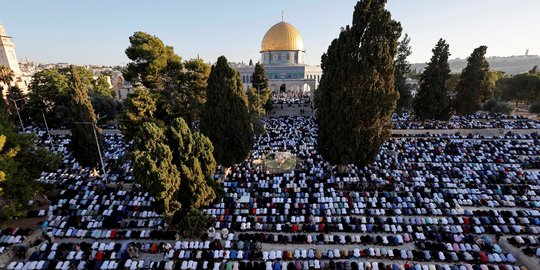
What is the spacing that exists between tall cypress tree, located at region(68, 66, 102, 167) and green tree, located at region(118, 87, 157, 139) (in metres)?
2.10

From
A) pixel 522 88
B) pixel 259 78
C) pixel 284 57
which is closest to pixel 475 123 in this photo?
pixel 522 88

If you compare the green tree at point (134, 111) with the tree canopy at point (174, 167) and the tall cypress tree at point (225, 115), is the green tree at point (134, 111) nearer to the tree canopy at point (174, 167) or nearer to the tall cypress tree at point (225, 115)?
the tall cypress tree at point (225, 115)

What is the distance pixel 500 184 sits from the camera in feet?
60.1

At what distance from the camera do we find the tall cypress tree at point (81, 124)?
1839 centimetres

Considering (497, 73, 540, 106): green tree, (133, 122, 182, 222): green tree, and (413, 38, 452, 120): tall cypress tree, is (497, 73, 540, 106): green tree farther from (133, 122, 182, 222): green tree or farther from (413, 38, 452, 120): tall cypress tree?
(133, 122, 182, 222): green tree

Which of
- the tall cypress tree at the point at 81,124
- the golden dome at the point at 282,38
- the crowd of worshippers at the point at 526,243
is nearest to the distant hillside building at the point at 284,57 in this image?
the golden dome at the point at 282,38

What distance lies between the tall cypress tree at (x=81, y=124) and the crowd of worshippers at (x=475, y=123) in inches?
1203

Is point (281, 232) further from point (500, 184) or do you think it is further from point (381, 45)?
point (500, 184)

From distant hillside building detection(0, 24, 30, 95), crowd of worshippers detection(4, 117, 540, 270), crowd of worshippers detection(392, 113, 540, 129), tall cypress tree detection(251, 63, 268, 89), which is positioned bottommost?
crowd of worshippers detection(4, 117, 540, 270)

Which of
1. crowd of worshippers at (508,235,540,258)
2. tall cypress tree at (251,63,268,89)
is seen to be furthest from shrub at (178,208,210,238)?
tall cypress tree at (251,63,268,89)

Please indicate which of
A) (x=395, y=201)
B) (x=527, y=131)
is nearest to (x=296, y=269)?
(x=395, y=201)

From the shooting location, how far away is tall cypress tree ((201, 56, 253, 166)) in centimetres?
1941

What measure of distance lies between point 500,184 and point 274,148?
58.7 ft

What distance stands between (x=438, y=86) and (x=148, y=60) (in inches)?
1233
